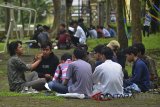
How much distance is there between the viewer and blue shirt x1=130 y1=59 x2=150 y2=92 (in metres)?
11.6

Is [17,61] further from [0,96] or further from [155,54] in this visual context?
[155,54]

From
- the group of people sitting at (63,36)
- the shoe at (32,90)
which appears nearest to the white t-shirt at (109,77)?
the shoe at (32,90)

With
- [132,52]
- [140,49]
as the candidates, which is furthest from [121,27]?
[132,52]

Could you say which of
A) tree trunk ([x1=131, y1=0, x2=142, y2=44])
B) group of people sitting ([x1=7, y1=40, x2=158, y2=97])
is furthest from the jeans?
tree trunk ([x1=131, y1=0, x2=142, y2=44])

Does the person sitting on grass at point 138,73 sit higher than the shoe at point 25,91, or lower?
higher

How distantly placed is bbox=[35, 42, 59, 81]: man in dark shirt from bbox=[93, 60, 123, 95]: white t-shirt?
175 centimetres

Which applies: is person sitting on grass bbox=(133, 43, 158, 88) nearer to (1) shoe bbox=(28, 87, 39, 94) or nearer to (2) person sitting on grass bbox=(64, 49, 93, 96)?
(2) person sitting on grass bbox=(64, 49, 93, 96)

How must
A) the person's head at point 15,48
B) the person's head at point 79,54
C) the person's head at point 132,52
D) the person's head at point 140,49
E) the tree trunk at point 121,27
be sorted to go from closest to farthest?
the person's head at point 79,54 → the person's head at point 132,52 → the person's head at point 140,49 → the person's head at point 15,48 → the tree trunk at point 121,27

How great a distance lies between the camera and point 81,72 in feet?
36.7

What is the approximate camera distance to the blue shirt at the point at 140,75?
455 inches

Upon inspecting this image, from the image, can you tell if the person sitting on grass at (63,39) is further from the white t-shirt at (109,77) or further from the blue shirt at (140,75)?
the white t-shirt at (109,77)

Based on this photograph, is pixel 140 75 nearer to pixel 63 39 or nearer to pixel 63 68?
pixel 63 68

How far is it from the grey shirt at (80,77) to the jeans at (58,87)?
10.3 inches

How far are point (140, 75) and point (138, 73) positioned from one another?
7 cm
